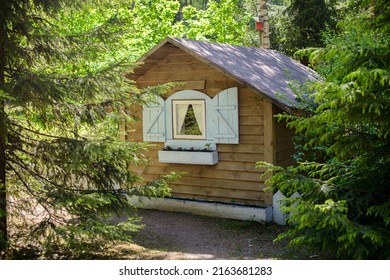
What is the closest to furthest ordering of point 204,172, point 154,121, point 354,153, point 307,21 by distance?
1. point 354,153
2. point 204,172
3. point 154,121
4. point 307,21

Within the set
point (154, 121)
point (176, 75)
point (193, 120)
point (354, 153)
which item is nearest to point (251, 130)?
point (193, 120)

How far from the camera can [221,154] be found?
9.73m

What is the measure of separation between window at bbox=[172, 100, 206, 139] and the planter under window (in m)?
0.41

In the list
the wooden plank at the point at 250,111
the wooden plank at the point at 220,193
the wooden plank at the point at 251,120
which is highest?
the wooden plank at the point at 250,111

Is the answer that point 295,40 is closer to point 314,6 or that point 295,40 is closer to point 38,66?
point 314,6

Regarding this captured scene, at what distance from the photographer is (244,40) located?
19.6 metres

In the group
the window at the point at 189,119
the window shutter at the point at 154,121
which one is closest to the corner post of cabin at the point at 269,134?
the window at the point at 189,119

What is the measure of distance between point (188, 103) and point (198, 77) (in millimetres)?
593

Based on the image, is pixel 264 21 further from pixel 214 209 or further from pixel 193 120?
pixel 214 209

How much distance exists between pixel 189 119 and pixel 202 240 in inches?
114

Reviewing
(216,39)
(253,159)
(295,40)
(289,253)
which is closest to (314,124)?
(289,253)

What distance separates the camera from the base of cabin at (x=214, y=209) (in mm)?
9086

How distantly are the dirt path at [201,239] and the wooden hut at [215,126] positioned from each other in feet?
1.23

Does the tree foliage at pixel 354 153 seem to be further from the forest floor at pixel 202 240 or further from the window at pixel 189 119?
the window at pixel 189 119
